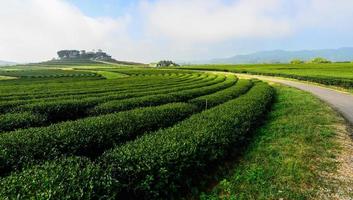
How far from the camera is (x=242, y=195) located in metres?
9.07

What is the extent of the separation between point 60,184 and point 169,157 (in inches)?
128

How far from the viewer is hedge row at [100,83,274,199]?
8.02 m

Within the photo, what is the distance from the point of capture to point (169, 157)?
8.85m

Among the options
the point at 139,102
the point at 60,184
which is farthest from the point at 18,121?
the point at 60,184

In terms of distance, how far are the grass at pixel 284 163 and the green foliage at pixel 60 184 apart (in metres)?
3.40

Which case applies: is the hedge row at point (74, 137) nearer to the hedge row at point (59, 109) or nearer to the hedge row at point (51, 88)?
the hedge row at point (59, 109)

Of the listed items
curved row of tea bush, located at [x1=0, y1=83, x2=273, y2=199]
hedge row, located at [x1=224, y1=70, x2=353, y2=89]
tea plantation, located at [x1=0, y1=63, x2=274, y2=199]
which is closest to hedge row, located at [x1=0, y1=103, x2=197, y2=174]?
tea plantation, located at [x1=0, y1=63, x2=274, y2=199]

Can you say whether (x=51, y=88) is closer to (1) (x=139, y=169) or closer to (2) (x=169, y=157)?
(2) (x=169, y=157)

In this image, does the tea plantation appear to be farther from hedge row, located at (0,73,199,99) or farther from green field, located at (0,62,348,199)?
hedge row, located at (0,73,199,99)

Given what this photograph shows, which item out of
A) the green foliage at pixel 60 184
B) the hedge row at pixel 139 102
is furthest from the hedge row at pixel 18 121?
the green foliage at pixel 60 184

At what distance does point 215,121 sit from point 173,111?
3828 millimetres

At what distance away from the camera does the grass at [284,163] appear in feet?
30.8

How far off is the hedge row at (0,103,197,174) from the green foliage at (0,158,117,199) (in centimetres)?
226

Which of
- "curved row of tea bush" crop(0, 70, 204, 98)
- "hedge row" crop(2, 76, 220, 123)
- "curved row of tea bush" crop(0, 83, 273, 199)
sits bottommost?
"curved row of tea bush" crop(0, 70, 204, 98)
